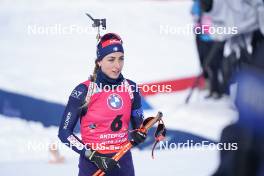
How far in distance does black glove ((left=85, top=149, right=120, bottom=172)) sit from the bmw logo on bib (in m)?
0.26

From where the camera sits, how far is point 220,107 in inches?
263

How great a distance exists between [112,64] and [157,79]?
176 inches

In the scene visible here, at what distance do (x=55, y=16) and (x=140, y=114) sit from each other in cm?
614

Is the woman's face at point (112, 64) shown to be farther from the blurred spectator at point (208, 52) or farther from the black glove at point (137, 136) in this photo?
the blurred spectator at point (208, 52)

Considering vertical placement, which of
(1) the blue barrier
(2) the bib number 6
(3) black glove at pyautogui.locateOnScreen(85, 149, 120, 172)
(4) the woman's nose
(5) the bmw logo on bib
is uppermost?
(4) the woman's nose

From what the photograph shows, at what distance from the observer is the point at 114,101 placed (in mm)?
3195

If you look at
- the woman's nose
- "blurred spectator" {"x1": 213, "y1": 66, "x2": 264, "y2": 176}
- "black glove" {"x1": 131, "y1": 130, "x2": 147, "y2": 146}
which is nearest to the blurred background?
"blurred spectator" {"x1": 213, "y1": 66, "x2": 264, "y2": 176}

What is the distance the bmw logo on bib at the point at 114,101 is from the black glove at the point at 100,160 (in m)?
0.26

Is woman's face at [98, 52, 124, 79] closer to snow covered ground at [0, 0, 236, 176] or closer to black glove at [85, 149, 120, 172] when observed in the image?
black glove at [85, 149, 120, 172]

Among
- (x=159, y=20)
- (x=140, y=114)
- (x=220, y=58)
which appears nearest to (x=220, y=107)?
(x=220, y=58)

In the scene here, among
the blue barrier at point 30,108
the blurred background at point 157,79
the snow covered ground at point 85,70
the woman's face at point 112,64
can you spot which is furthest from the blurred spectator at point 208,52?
the woman's face at point 112,64

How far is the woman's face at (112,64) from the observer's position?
319 centimetres

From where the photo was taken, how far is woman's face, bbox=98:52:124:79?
319cm

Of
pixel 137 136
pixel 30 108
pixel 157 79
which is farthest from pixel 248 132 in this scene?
pixel 157 79
